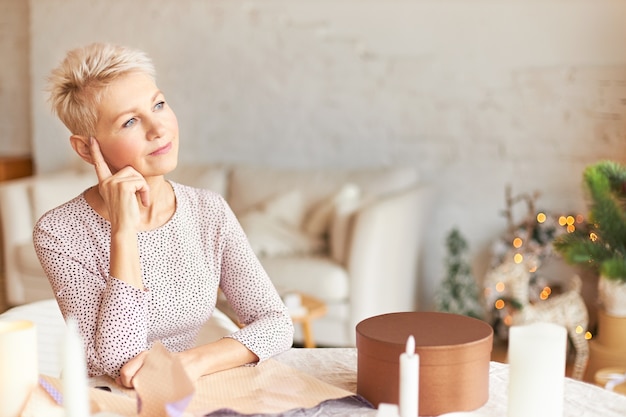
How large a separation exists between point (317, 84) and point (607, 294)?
1.83m

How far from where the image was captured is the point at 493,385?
1.40 metres

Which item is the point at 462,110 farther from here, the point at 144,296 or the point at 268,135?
the point at 144,296

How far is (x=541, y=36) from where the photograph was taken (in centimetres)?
389

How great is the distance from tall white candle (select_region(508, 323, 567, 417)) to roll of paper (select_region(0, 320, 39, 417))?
66 centimetres

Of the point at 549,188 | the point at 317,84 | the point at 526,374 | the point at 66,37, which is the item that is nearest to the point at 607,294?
the point at 549,188

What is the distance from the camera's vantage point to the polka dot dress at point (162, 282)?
1484 millimetres

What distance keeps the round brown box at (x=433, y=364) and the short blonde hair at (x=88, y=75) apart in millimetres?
697

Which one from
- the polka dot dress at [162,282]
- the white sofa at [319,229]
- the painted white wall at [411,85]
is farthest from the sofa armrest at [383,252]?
the polka dot dress at [162,282]

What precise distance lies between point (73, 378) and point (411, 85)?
3.36 metres

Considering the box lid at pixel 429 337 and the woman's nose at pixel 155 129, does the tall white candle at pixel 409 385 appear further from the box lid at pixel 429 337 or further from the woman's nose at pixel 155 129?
the woman's nose at pixel 155 129

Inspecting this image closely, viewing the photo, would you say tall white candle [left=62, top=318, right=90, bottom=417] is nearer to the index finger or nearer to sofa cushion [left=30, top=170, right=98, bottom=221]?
the index finger

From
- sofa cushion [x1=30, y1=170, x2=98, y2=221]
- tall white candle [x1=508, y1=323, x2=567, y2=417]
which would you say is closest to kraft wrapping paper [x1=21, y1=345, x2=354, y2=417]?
tall white candle [x1=508, y1=323, x2=567, y2=417]

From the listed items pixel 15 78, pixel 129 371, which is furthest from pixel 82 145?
pixel 15 78

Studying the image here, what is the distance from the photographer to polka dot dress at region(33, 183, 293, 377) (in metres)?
1.48
